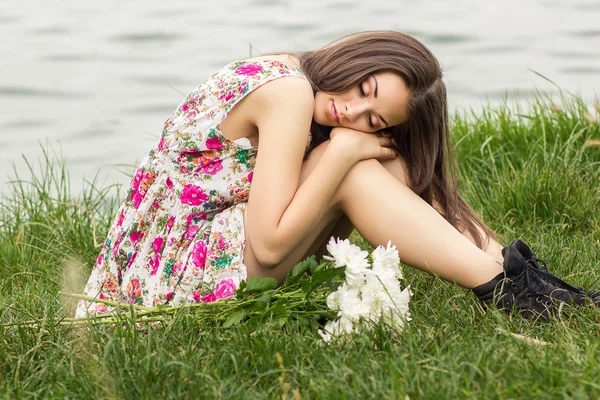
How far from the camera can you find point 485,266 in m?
2.48

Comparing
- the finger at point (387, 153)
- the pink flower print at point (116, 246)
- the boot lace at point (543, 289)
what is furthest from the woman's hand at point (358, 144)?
the pink flower print at point (116, 246)

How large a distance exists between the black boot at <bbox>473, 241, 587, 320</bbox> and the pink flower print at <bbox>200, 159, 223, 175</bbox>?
810 mm

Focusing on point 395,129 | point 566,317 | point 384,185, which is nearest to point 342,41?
point 395,129

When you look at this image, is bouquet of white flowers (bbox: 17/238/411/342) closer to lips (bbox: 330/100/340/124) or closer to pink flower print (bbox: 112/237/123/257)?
pink flower print (bbox: 112/237/123/257)

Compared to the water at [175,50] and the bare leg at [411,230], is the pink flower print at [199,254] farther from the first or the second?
the water at [175,50]

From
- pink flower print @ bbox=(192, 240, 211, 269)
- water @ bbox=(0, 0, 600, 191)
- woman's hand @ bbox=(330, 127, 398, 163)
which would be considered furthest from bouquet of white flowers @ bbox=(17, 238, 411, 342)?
water @ bbox=(0, 0, 600, 191)

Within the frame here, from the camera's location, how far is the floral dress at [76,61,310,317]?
2.56 metres

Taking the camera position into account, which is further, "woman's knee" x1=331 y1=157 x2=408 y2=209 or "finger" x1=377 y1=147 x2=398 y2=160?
"finger" x1=377 y1=147 x2=398 y2=160

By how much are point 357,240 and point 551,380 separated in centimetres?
150

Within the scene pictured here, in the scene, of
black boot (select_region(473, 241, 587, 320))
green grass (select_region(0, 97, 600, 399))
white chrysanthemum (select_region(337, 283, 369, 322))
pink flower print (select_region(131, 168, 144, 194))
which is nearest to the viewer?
green grass (select_region(0, 97, 600, 399))

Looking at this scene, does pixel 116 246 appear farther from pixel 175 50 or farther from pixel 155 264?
pixel 175 50

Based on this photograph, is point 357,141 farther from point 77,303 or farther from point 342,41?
point 77,303

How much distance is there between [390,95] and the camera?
2525 millimetres

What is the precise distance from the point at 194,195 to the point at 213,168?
0.32 ft
